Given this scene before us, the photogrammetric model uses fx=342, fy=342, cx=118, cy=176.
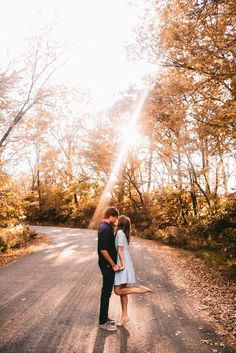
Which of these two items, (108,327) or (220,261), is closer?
(108,327)

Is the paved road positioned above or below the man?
below

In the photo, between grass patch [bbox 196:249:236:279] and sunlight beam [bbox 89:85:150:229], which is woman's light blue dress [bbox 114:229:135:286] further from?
sunlight beam [bbox 89:85:150:229]

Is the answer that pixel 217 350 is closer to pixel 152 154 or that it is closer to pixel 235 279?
pixel 235 279

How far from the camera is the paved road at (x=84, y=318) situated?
16.8 ft

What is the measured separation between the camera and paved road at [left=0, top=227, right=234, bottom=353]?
5125 millimetres

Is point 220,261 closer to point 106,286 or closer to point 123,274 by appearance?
point 123,274

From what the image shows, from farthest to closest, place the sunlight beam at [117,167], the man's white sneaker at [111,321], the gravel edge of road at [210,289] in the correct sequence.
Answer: the sunlight beam at [117,167], the gravel edge of road at [210,289], the man's white sneaker at [111,321]

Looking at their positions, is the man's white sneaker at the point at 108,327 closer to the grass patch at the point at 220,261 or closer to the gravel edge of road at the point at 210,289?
the gravel edge of road at the point at 210,289

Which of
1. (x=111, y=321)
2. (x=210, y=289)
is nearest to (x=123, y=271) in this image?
(x=111, y=321)

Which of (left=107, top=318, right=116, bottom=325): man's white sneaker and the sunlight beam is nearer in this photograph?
(left=107, top=318, right=116, bottom=325): man's white sneaker

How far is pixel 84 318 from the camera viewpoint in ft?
20.7

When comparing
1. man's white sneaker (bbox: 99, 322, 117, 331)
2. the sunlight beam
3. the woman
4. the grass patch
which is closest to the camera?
man's white sneaker (bbox: 99, 322, 117, 331)

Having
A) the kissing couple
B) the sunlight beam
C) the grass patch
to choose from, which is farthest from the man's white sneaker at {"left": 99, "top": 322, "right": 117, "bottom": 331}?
the sunlight beam

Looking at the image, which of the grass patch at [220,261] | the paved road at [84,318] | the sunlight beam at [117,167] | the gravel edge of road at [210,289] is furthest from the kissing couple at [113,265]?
the sunlight beam at [117,167]
